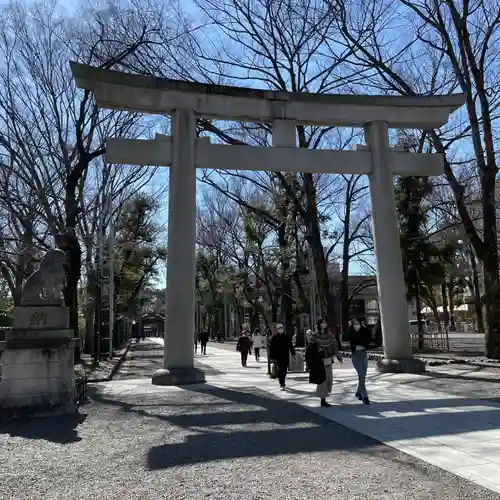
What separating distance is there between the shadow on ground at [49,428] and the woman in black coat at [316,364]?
13.4 feet

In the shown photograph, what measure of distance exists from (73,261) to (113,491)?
15.1 metres

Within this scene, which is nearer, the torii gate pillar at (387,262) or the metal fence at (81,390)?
the metal fence at (81,390)

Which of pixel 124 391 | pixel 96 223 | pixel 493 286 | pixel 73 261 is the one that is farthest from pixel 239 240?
pixel 124 391

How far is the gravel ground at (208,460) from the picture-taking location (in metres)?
4.61

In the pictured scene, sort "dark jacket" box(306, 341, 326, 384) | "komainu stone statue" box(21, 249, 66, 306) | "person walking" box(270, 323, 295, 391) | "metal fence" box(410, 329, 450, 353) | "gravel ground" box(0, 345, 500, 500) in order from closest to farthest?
"gravel ground" box(0, 345, 500, 500) → "dark jacket" box(306, 341, 326, 384) → "komainu stone statue" box(21, 249, 66, 306) → "person walking" box(270, 323, 295, 391) → "metal fence" box(410, 329, 450, 353)

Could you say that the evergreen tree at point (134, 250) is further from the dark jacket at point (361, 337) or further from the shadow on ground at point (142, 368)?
the dark jacket at point (361, 337)

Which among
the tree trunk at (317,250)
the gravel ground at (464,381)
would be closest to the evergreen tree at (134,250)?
the tree trunk at (317,250)

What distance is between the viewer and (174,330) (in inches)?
485

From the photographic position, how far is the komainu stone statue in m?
9.29

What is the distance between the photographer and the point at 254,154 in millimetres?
13195

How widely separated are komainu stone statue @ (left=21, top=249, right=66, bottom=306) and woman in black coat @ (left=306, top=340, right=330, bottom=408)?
489 centimetres

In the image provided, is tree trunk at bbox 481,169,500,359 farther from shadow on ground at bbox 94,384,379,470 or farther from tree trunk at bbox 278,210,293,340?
tree trunk at bbox 278,210,293,340

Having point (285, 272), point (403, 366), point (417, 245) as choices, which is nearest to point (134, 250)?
point (285, 272)

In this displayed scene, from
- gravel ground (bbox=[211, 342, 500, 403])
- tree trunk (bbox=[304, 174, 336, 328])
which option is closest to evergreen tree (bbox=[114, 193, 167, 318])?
tree trunk (bbox=[304, 174, 336, 328])
